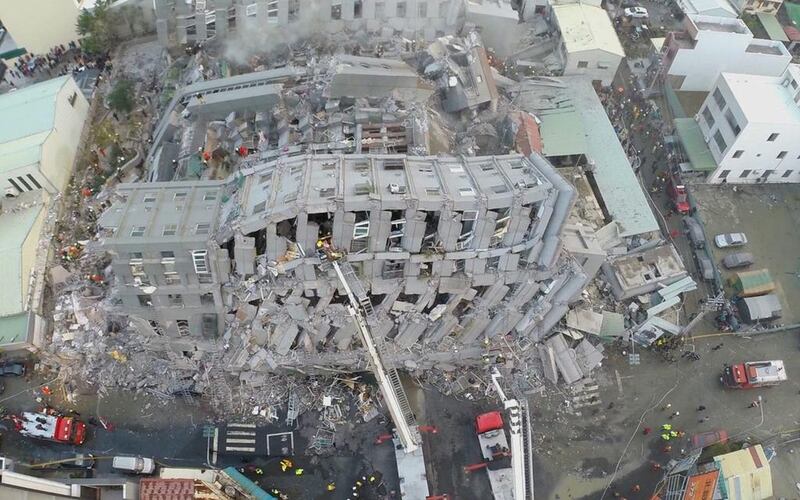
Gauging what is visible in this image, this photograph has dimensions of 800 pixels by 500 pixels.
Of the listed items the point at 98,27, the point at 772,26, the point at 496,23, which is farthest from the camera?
the point at 772,26

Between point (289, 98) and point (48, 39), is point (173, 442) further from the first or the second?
point (48, 39)

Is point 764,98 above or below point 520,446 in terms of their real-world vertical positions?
above

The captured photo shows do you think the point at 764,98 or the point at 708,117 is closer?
the point at 764,98

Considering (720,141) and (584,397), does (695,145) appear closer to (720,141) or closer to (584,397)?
(720,141)

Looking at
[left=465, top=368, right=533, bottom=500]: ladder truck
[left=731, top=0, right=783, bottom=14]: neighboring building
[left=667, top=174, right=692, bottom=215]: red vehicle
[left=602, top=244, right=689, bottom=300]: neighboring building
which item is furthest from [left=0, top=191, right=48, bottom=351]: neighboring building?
[left=731, top=0, right=783, bottom=14]: neighboring building

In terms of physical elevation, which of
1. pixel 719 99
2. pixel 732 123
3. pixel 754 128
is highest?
pixel 719 99

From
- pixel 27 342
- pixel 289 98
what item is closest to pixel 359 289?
pixel 289 98

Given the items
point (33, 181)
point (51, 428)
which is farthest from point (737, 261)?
point (33, 181)
